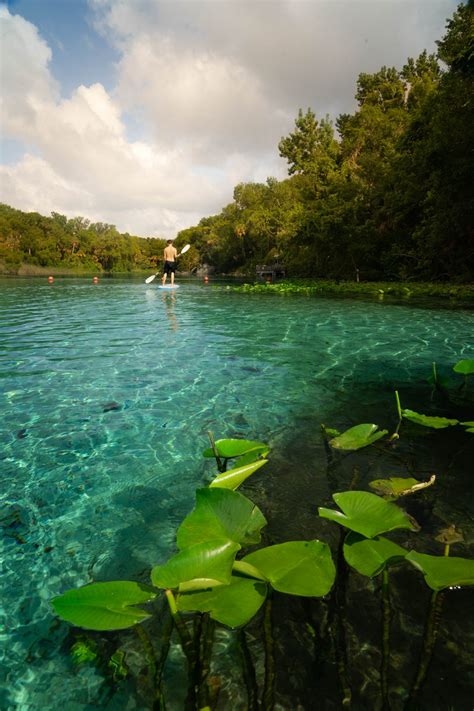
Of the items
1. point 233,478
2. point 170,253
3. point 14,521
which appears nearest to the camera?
point 233,478

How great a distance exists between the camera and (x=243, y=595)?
4.35 ft

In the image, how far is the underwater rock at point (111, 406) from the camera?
181 inches

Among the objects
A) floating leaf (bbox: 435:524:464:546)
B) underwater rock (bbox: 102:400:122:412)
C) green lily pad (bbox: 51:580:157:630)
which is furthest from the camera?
underwater rock (bbox: 102:400:122:412)

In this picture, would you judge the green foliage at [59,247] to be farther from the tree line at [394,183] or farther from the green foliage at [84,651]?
the green foliage at [84,651]

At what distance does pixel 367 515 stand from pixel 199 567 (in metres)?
0.80

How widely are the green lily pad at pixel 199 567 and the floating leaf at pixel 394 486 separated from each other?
1.68 meters

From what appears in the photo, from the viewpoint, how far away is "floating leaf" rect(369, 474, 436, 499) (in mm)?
2610

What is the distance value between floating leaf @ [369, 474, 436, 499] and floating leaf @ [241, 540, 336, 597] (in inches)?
53.3

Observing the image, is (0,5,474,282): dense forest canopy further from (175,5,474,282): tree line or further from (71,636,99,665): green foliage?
(71,636,99,665): green foliage

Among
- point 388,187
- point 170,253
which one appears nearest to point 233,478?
point 170,253

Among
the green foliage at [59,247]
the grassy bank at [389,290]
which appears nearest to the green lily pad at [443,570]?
the grassy bank at [389,290]

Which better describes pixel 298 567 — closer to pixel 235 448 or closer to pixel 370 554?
pixel 370 554

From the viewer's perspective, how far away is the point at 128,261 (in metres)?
103

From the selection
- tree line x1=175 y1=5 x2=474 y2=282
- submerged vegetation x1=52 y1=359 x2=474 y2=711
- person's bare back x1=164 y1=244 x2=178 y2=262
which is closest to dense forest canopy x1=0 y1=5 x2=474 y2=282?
tree line x1=175 y1=5 x2=474 y2=282
